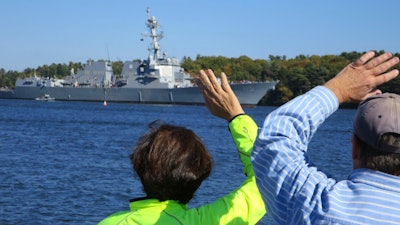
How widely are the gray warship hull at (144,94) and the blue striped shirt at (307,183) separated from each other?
73759mm

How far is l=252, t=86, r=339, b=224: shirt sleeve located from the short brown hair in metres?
0.39

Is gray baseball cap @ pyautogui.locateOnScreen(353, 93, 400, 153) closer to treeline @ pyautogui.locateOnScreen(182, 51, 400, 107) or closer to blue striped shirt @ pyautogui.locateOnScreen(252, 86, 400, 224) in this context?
blue striped shirt @ pyautogui.locateOnScreen(252, 86, 400, 224)

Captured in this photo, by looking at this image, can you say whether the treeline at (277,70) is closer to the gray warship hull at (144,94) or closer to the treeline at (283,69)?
the treeline at (283,69)

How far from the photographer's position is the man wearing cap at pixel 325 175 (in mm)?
1590

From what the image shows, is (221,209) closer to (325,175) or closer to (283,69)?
(325,175)

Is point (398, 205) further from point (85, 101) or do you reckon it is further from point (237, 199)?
point (85, 101)

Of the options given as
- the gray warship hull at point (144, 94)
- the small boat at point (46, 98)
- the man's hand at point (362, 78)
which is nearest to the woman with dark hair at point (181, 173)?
the man's hand at point (362, 78)

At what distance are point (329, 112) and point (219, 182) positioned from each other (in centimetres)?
1295

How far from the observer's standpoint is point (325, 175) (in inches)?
66.1

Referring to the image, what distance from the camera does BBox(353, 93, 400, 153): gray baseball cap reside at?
62.1 inches

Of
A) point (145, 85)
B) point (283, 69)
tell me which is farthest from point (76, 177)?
point (283, 69)

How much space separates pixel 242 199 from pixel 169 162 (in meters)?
0.35

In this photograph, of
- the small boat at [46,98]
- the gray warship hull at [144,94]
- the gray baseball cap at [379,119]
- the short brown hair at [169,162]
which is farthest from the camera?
the small boat at [46,98]

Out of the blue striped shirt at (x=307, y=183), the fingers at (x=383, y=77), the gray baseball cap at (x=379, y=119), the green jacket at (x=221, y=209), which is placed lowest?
the green jacket at (x=221, y=209)
